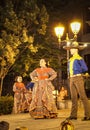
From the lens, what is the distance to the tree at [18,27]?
18.6 meters

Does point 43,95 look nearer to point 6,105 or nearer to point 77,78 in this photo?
point 77,78

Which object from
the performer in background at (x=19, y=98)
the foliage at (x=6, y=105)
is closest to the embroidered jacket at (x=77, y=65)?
the foliage at (x=6, y=105)

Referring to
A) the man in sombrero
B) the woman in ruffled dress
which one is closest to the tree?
the woman in ruffled dress

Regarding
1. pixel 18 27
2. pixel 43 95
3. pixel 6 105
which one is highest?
pixel 18 27

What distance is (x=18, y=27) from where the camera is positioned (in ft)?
→ 62.6

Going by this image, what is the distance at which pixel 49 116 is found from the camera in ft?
34.8

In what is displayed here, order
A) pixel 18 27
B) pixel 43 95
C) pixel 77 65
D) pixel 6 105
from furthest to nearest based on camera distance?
pixel 18 27 → pixel 6 105 → pixel 43 95 → pixel 77 65

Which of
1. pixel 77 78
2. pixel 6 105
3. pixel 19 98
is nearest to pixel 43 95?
pixel 77 78

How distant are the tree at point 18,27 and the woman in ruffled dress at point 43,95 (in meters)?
7.79

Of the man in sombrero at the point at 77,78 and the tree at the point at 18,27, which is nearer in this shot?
the man in sombrero at the point at 77,78

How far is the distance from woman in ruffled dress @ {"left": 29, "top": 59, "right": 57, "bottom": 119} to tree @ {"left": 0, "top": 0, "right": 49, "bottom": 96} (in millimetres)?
7794

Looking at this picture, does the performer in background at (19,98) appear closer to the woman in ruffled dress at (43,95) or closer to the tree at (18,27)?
the tree at (18,27)

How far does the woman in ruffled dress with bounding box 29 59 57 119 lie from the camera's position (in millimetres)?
10641

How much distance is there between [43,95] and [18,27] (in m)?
8.90
